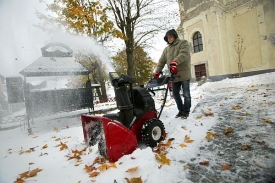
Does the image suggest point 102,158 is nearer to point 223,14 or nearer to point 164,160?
point 164,160

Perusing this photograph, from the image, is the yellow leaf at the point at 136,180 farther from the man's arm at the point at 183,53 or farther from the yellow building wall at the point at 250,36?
the yellow building wall at the point at 250,36

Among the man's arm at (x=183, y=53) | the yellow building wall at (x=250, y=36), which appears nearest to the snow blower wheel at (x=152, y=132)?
the man's arm at (x=183, y=53)

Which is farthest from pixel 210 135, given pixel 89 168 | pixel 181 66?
pixel 89 168

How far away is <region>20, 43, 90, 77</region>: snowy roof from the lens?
538 centimetres

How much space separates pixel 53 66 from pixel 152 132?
490cm

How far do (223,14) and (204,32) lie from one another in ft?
10.0

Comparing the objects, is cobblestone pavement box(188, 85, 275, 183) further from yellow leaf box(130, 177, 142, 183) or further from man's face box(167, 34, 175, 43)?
man's face box(167, 34, 175, 43)

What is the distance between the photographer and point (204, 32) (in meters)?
17.5

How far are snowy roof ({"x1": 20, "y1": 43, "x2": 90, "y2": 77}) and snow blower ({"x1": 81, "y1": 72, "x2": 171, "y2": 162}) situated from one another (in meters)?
3.58

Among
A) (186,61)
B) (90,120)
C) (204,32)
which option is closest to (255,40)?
(204,32)

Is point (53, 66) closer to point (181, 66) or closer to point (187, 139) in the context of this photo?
point (181, 66)

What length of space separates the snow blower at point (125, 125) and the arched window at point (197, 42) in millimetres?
Answer: 17909

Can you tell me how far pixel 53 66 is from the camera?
5.83m

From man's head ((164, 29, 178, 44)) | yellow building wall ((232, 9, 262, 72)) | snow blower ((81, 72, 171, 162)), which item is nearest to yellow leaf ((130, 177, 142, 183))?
snow blower ((81, 72, 171, 162))
